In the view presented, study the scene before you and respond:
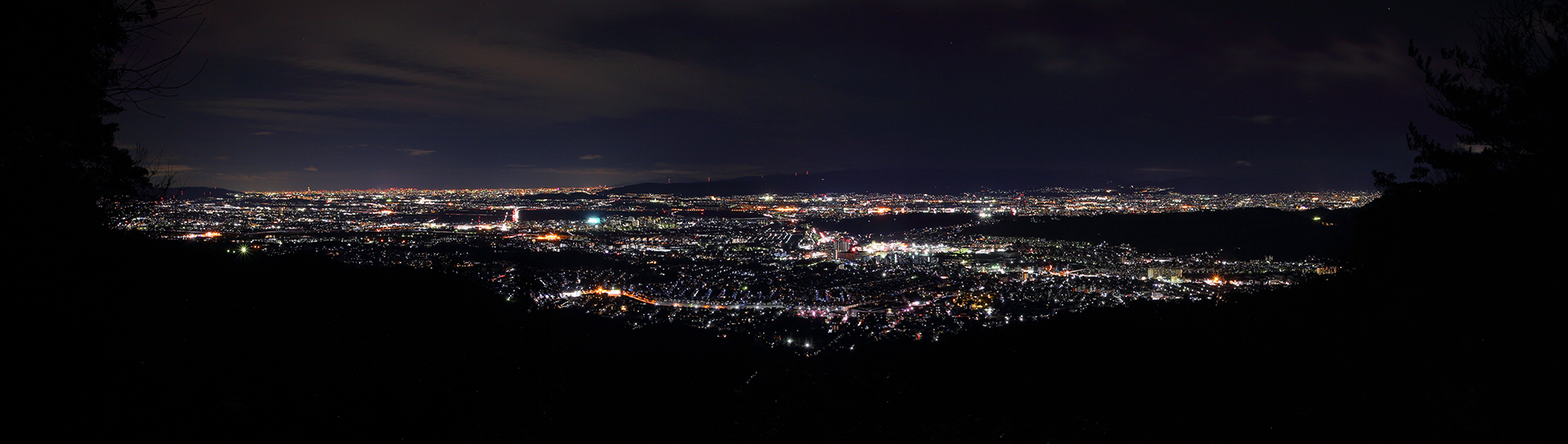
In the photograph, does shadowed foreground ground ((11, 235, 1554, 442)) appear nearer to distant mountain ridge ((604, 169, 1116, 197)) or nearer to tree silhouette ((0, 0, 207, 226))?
tree silhouette ((0, 0, 207, 226))

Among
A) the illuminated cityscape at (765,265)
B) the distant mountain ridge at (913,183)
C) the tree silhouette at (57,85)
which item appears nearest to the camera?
the tree silhouette at (57,85)

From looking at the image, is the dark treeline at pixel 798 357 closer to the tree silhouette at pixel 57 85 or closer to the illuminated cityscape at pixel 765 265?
the tree silhouette at pixel 57 85

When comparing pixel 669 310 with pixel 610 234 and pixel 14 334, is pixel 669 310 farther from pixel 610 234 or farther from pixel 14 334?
pixel 610 234

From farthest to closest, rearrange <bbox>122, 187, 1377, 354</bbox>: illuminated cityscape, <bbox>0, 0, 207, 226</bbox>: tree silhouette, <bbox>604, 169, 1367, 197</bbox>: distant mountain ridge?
<bbox>604, 169, 1367, 197</bbox>: distant mountain ridge
<bbox>122, 187, 1377, 354</bbox>: illuminated cityscape
<bbox>0, 0, 207, 226</bbox>: tree silhouette

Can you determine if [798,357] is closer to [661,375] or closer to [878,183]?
[661,375]

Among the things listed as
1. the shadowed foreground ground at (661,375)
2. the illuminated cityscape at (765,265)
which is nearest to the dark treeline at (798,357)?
the shadowed foreground ground at (661,375)

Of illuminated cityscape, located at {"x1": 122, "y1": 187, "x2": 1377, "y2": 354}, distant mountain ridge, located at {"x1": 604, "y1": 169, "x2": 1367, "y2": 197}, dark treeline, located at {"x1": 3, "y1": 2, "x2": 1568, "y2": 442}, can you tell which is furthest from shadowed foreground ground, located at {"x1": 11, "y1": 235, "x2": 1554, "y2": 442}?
distant mountain ridge, located at {"x1": 604, "y1": 169, "x2": 1367, "y2": 197}

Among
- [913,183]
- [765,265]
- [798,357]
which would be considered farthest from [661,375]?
[913,183]
